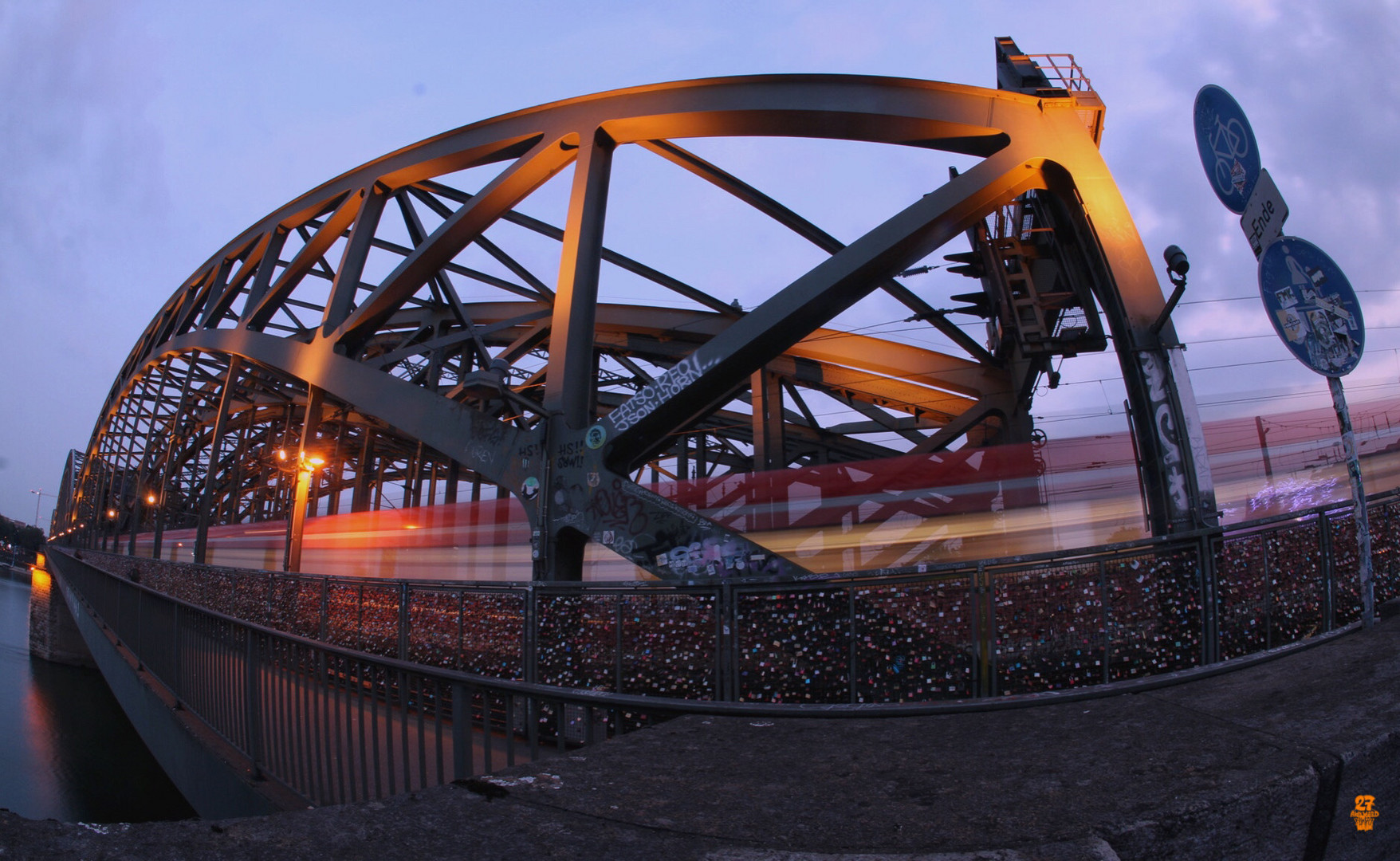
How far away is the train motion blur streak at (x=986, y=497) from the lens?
1022 centimetres

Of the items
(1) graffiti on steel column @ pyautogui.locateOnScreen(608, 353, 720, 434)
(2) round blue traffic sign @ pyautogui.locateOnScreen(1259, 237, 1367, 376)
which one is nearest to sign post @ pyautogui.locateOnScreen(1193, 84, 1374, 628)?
(2) round blue traffic sign @ pyautogui.locateOnScreen(1259, 237, 1367, 376)

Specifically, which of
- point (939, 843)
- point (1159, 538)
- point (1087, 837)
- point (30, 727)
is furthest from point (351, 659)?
point (30, 727)

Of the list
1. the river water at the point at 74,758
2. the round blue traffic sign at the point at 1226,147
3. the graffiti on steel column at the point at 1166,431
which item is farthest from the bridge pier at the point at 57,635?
the round blue traffic sign at the point at 1226,147

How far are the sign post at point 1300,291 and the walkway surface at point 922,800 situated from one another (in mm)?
1762

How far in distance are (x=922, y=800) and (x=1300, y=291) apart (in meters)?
4.05

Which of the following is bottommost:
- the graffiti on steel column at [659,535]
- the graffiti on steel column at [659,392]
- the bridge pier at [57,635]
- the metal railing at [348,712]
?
the bridge pier at [57,635]

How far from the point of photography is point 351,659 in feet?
14.4

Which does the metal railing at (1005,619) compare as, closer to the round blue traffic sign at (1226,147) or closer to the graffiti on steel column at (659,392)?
the round blue traffic sign at (1226,147)

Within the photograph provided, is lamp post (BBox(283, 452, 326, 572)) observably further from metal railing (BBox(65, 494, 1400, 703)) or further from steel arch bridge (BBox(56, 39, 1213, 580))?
metal railing (BBox(65, 494, 1400, 703))

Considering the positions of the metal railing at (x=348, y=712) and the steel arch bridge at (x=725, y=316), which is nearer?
the metal railing at (x=348, y=712)

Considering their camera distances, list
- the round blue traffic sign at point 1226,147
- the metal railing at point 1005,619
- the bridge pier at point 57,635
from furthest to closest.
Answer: the bridge pier at point 57,635 → the metal railing at point 1005,619 → the round blue traffic sign at point 1226,147

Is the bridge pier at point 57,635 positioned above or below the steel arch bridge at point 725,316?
below

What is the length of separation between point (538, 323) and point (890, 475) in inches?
510
